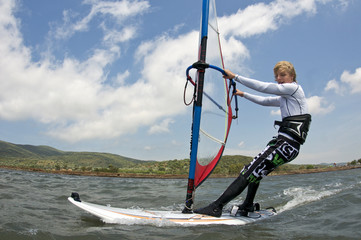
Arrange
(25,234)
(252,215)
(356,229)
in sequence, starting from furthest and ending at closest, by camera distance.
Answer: (252,215), (356,229), (25,234)

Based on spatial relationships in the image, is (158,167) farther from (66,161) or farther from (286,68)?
(66,161)

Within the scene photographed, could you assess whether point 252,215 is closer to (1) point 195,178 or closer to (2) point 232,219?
(2) point 232,219

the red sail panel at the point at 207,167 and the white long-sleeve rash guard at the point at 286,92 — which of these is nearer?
the white long-sleeve rash guard at the point at 286,92

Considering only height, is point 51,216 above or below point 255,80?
below

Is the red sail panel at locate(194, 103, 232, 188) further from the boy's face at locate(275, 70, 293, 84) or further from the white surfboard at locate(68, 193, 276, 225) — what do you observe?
the boy's face at locate(275, 70, 293, 84)

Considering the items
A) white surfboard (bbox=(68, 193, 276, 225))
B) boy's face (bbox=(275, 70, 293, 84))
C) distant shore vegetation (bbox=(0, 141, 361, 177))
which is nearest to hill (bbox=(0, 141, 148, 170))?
distant shore vegetation (bbox=(0, 141, 361, 177))

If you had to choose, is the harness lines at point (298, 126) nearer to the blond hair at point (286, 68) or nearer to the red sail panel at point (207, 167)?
the blond hair at point (286, 68)

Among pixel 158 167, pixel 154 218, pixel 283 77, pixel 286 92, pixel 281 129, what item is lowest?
pixel 158 167

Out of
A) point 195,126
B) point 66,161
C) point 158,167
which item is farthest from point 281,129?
point 66,161

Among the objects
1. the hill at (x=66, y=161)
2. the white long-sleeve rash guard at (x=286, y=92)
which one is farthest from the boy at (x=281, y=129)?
the hill at (x=66, y=161)

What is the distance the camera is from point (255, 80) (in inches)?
134

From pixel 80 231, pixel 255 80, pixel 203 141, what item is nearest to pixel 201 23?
pixel 255 80

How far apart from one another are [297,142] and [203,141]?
146 cm

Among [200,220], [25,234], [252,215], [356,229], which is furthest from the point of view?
[252,215]
